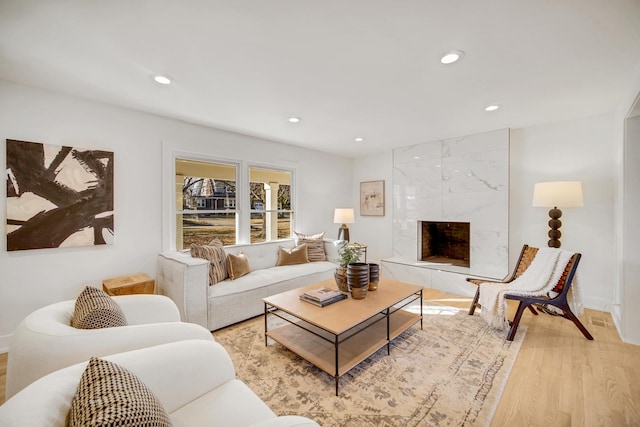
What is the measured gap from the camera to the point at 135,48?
5.86 ft

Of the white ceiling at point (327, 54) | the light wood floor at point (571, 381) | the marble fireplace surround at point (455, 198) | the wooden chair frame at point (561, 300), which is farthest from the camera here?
the marble fireplace surround at point (455, 198)

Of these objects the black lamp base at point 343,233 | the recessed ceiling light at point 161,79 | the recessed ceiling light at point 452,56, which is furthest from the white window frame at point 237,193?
the recessed ceiling light at point 452,56

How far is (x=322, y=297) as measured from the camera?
223 centimetres

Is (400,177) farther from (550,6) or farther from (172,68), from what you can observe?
(172,68)

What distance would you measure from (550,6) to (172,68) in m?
2.49

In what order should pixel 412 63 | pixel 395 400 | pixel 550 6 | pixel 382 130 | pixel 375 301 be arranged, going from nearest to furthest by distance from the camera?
pixel 550 6
pixel 395 400
pixel 412 63
pixel 375 301
pixel 382 130

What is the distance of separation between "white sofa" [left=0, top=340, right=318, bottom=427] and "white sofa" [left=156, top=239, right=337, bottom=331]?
1.39 m

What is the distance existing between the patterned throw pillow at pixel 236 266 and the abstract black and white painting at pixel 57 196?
1.22 m

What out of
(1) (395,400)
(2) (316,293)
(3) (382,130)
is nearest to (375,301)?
(2) (316,293)

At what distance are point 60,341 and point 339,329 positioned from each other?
140cm

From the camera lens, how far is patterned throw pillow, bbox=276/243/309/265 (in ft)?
12.4

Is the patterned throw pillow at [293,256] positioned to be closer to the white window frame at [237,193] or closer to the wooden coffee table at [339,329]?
the white window frame at [237,193]

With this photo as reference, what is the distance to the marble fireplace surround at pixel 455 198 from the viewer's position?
371 centimetres

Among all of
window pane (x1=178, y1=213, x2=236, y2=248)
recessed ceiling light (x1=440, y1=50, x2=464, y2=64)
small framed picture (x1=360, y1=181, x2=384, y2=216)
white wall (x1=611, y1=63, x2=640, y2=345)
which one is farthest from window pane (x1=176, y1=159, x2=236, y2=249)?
white wall (x1=611, y1=63, x2=640, y2=345)
